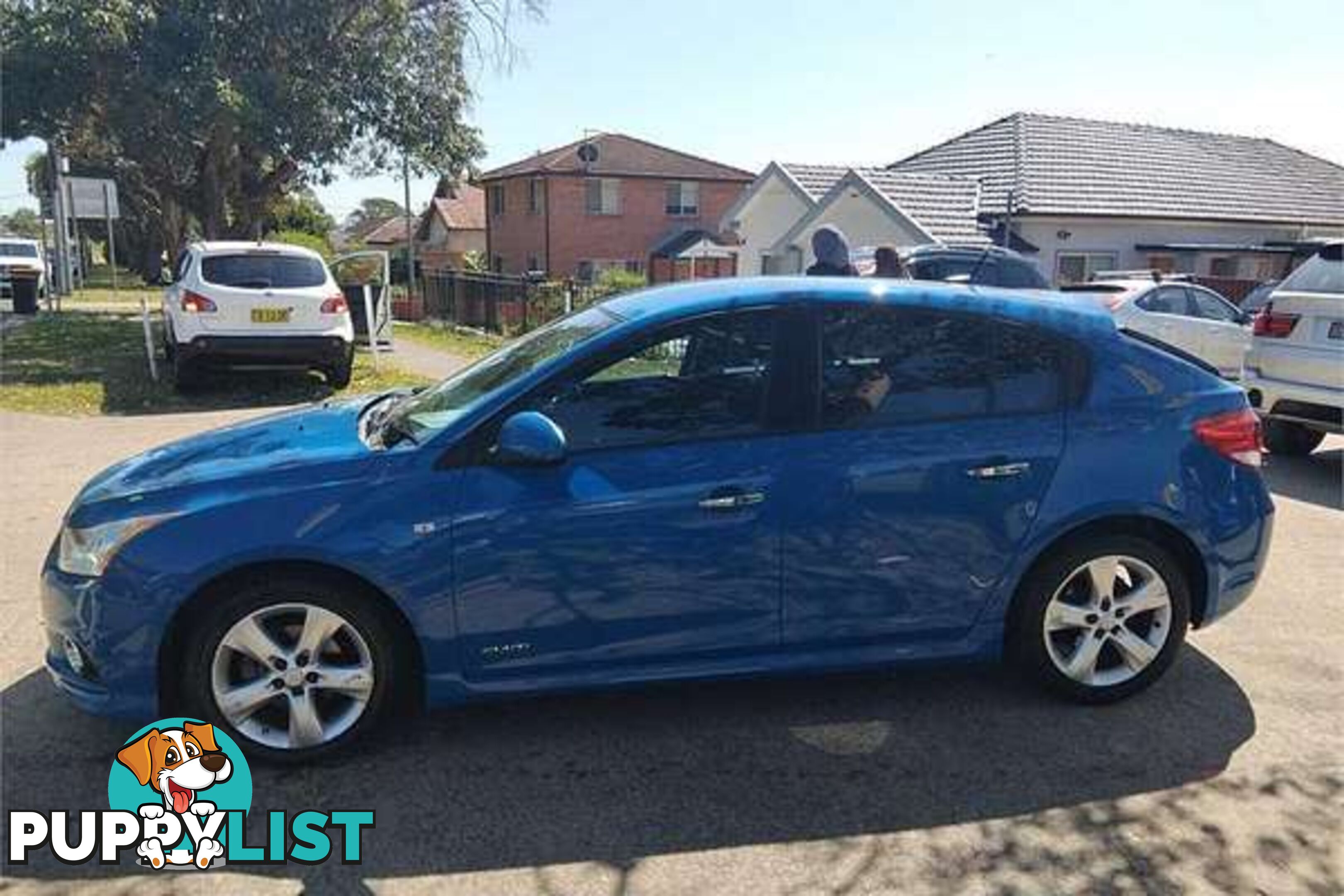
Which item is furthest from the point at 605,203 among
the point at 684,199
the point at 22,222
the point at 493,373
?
the point at 22,222

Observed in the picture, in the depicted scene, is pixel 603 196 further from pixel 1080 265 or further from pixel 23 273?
pixel 1080 265

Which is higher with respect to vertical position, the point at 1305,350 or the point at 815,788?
the point at 1305,350

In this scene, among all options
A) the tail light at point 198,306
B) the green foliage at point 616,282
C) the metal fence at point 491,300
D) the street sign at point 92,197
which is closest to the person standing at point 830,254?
the tail light at point 198,306

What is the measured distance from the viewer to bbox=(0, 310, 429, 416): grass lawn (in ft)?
35.7

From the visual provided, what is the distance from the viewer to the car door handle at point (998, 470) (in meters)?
3.56

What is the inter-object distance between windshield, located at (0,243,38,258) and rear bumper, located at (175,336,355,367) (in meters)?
24.0

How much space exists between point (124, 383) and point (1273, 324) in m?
12.2

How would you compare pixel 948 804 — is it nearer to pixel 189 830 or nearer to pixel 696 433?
pixel 696 433

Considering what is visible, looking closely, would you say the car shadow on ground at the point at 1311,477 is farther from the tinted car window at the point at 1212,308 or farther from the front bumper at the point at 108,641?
the front bumper at the point at 108,641

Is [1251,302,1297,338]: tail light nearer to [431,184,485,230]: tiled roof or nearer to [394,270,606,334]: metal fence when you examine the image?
[394,270,606,334]: metal fence

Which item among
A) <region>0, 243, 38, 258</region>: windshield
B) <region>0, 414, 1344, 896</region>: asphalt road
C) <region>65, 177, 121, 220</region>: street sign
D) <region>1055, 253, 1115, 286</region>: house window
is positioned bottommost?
<region>0, 414, 1344, 896</region>: asphalt road

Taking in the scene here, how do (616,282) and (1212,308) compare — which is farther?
(616,282)

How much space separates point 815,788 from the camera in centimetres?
327

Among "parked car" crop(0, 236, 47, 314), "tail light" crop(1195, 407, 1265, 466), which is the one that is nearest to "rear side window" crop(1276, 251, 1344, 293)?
"tail light" crop(1195, 407, 1265, 466)
